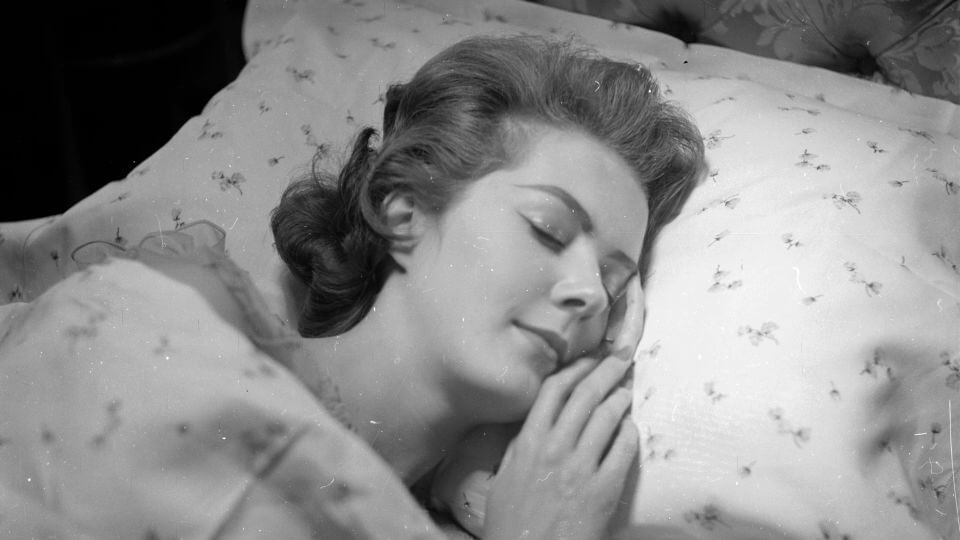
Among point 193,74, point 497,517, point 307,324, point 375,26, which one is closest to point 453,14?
point 375,26

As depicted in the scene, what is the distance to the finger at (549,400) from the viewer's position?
25.3 inches

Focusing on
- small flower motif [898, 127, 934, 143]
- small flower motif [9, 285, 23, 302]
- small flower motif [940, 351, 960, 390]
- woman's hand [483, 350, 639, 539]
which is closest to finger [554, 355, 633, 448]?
woman's hand [483, 350, 639, 539]

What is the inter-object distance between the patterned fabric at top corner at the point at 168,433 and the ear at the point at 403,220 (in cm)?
11

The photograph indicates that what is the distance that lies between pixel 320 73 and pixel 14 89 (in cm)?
26

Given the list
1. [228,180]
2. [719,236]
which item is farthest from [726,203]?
[228,180]

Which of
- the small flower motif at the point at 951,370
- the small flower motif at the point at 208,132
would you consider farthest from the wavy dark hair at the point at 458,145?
the small flower motif at the point at 951,370

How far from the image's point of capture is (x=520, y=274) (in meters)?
0.61

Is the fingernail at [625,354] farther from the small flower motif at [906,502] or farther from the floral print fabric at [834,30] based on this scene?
the floral print fabric at [834,30]

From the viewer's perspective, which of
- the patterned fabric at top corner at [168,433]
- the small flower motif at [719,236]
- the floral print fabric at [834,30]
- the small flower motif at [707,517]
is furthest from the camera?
the floral print fabric at [834,30]

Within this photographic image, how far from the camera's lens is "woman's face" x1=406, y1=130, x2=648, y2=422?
0.61 meters

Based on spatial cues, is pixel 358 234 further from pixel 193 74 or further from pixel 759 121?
pixel 759 121

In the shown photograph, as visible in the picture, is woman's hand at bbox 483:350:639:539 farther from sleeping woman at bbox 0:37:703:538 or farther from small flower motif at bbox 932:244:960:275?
small flower motif at bbox 932:244:960:275

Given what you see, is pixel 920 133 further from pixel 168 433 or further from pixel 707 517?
pixel 168 433

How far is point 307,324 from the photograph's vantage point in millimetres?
718
